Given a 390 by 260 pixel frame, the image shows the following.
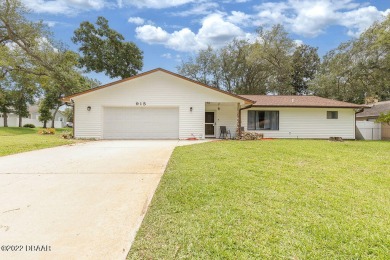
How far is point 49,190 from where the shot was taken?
456 cm

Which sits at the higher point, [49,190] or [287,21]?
[287,21]

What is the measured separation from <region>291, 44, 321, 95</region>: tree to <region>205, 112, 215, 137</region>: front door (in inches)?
923

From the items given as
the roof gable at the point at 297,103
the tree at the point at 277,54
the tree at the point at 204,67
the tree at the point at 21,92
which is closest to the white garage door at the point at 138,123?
the roof gable at the point at 297,103

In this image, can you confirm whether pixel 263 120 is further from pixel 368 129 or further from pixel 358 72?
pixel 358 72

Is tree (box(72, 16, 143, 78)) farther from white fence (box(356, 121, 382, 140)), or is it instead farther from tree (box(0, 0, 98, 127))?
white fence (box(356, 121, 382, 140))

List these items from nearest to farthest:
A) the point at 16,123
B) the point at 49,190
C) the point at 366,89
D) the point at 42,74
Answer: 1. the point at 49,190
2. the point at 42,74
3. the point at 366,89
4. the point at 16,123

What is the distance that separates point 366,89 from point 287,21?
12.2 m

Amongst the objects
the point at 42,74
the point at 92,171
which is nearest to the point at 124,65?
the point at 42,74

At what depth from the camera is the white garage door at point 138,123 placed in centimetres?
1659

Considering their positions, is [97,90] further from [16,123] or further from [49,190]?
[16,123]

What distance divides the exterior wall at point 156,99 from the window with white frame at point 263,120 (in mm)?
2585

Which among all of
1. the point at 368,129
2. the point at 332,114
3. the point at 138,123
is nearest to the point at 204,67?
the point at 332,114

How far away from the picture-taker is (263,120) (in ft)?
60.4

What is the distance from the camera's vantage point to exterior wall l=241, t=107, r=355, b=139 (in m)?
18.4
